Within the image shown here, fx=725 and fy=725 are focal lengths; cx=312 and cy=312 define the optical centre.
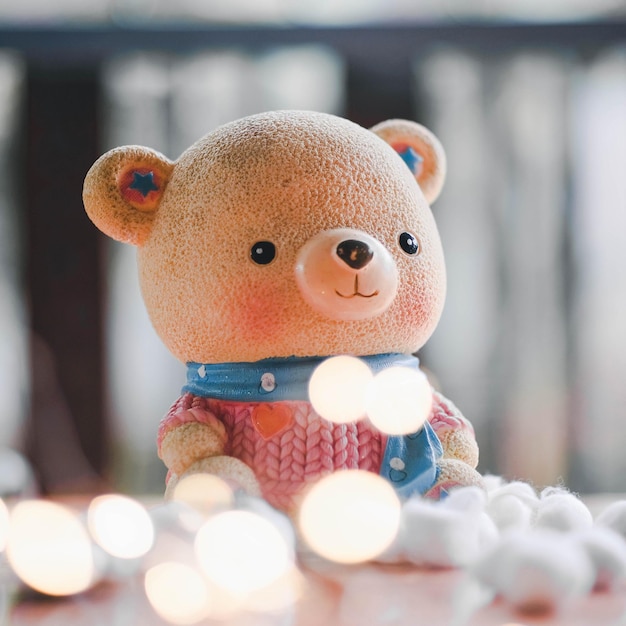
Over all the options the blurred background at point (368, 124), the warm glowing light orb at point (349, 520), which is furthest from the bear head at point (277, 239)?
the blurred background at point (368, 124)

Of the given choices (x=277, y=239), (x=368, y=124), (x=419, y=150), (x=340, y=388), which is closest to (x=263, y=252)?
(x=277, y=239)

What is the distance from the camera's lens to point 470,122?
7.24 feet

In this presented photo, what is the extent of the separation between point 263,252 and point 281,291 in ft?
0.11

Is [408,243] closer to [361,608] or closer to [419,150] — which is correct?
[419,150]

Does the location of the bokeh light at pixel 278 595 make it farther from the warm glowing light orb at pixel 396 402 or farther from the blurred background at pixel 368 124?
the blurred background at pixel 368 124

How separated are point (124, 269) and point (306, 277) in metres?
1.75

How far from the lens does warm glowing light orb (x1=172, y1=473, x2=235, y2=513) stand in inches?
19.2

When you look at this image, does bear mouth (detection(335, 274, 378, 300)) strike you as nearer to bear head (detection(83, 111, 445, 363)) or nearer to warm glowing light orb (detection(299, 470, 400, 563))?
bear head (detection(83, 111, 445, 363))

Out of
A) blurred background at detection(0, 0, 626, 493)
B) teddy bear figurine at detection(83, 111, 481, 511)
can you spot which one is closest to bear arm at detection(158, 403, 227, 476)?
teddy bear figurine at detection(83, 111, 481, 511)

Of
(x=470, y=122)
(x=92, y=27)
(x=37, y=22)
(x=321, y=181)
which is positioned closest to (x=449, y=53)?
(x=470, y=122)

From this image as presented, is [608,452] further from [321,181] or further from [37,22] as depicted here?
[37,22]

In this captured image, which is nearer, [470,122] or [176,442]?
[176,442]

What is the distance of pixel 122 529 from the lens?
450mm

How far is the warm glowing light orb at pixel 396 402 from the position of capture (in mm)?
546
